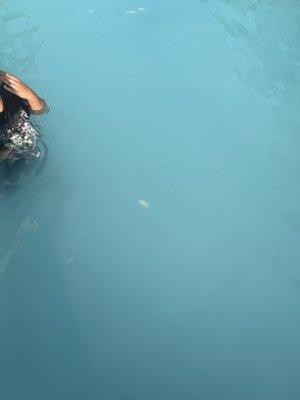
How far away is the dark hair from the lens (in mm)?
3316

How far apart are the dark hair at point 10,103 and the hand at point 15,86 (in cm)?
3

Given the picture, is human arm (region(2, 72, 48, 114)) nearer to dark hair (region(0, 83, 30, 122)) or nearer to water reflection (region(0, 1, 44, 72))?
dark hair (region(0, 83, 30, 122))

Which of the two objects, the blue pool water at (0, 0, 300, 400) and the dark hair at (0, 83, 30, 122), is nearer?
the blue pool water at (0, 0, 300, 400)

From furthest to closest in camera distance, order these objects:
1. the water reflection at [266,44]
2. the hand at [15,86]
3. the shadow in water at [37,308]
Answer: the water reflection at [266,44] < the hand at [15,86] < the shadow in water at [37,308]

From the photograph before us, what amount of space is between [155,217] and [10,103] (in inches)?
66.9

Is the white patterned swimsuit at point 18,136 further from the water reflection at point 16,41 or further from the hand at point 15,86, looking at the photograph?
the water reflection at point 16,41

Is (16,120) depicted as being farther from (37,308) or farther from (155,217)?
(37,308)

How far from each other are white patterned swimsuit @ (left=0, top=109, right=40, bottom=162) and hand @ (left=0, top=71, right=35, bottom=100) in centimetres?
15

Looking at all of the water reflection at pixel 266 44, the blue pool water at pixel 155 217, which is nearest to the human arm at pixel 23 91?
the blue pool water at pixel 155 217

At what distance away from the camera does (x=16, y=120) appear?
11.4 feet

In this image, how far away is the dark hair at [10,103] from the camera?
3.32m

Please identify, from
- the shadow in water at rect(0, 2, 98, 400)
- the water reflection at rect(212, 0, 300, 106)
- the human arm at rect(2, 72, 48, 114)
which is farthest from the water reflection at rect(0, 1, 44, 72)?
the water reflection at rect(212, 0, 300, 106)

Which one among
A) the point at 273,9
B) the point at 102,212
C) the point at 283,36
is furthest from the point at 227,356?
the point at 273,9

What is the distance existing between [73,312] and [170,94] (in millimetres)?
2889
